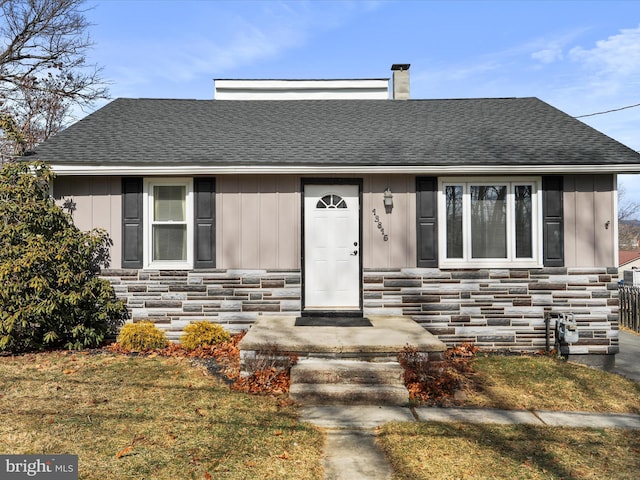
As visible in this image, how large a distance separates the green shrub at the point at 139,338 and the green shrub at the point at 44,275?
44cm

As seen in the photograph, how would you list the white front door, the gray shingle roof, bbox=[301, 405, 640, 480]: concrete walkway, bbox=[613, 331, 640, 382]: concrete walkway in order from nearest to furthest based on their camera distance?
bbox=[301, 405, 640, 480]: concrete walkway → bbox=[613, 331, 640, 382]: concrete walkway → the gray shingle roof → the white front door

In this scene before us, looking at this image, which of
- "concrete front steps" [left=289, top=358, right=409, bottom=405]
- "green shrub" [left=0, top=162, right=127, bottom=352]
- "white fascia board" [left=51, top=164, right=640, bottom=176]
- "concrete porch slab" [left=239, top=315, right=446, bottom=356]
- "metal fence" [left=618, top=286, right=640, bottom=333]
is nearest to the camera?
"concrete front steps" [left=289, top=358, right=409, bottom=405]

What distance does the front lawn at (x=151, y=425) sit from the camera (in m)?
3.13

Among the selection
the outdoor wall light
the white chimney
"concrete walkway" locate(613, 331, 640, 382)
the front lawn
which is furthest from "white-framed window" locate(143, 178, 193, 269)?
"concrete walkway" locate(613, 331, 640, 382)

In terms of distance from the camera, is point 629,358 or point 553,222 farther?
point 629,358

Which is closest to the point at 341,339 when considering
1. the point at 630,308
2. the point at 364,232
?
the point at 364,232

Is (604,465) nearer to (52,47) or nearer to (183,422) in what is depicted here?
(183,422)

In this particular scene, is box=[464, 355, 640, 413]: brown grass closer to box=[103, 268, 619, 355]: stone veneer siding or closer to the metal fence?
box=[103, 268, 619, 355]: stone veneer siding

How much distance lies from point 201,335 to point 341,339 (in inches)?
91.6

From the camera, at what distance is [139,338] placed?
631cm

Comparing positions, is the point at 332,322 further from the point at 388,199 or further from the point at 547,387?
the point at 547,387

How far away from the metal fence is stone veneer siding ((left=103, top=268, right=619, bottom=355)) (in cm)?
535

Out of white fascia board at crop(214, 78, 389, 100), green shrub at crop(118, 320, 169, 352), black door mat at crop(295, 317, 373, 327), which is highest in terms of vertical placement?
white fascia board at crop(214, 78, 389, 100)

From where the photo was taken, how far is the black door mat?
630 cm
